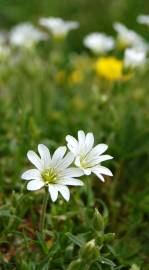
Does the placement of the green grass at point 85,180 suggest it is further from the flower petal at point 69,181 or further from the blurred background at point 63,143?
the flower petal at point 69,181

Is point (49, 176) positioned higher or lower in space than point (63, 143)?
lower

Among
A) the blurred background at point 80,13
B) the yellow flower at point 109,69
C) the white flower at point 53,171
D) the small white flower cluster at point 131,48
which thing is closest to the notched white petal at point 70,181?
the white flower at point 53,171

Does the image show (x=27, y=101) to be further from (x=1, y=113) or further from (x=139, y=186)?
(x=139, y=186)

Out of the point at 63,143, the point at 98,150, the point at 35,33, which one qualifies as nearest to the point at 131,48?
the point at 35,33

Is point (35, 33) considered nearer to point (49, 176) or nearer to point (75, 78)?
point (75, 78)

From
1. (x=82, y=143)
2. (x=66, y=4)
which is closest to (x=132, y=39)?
(x=82, y=143)

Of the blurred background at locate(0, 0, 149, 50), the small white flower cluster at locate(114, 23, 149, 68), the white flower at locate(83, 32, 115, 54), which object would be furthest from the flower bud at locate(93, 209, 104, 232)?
the blurred background at locate(0, 0, 149, 50)
